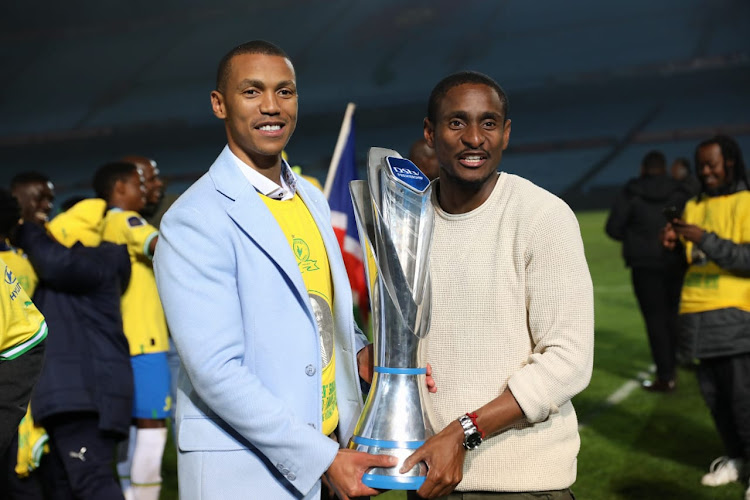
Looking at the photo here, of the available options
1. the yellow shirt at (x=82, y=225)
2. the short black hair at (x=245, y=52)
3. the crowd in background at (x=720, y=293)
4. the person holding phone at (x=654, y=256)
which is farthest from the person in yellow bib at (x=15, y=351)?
the person holding phone at (x=654, y=256)

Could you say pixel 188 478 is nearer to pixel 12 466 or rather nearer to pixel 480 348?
pixel 480 348

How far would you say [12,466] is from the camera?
3.37m

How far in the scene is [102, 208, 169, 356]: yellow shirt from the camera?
13.2 feet

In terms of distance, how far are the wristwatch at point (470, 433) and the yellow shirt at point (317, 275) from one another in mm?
362

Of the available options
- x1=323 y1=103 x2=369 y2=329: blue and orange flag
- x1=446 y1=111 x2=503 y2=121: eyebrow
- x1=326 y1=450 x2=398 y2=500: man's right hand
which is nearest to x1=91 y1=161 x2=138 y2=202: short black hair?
x1=323 y1=103 x2=369 y2=329: blue and orange flag

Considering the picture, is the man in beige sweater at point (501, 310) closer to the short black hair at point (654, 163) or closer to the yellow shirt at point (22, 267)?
the yellow shirt at point (22, 267)

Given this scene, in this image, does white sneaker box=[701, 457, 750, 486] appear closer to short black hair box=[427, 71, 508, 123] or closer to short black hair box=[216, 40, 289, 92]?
short black hair box=[427, 71, 508, 123]

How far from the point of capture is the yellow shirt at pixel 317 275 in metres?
1.96

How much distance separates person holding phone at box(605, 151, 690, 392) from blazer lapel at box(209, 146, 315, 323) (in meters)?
5.38

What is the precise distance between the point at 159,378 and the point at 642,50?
27.2m

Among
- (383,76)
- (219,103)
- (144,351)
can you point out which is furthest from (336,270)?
(383,76)

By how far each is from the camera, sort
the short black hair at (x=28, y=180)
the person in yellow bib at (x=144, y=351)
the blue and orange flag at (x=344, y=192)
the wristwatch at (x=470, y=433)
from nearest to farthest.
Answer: the wristwatch at (x=470, y=433), the person in yellow bib at (x=144, y=351), the short black hair at (x=28, y=180), the blue and orange flag at (x=344, y=192)

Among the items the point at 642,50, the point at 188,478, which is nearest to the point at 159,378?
the point at 188,478

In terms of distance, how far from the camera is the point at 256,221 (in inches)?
72.3
